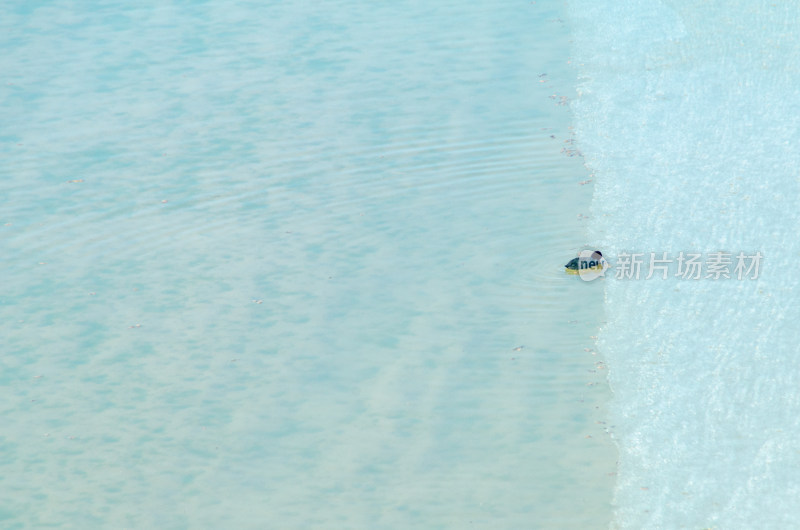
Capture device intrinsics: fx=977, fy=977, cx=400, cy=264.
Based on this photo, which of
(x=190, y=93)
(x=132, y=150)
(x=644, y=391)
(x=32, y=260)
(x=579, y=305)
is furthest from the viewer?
(x=190, y=93)

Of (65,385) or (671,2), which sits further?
(671,2)

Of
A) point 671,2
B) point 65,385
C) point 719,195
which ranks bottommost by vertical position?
point 65,385

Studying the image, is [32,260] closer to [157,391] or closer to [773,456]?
[157,391]

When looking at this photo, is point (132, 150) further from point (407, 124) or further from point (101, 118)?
point (407, 124)

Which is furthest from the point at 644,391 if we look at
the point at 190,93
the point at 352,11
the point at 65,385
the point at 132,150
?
the point at 352,11

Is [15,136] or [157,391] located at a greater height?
[15,136]

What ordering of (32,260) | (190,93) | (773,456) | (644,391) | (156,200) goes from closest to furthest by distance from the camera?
(773,456), (644,391), (32,260), (156,200), (190,93)

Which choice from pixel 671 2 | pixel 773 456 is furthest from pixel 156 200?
pixel 671 2
